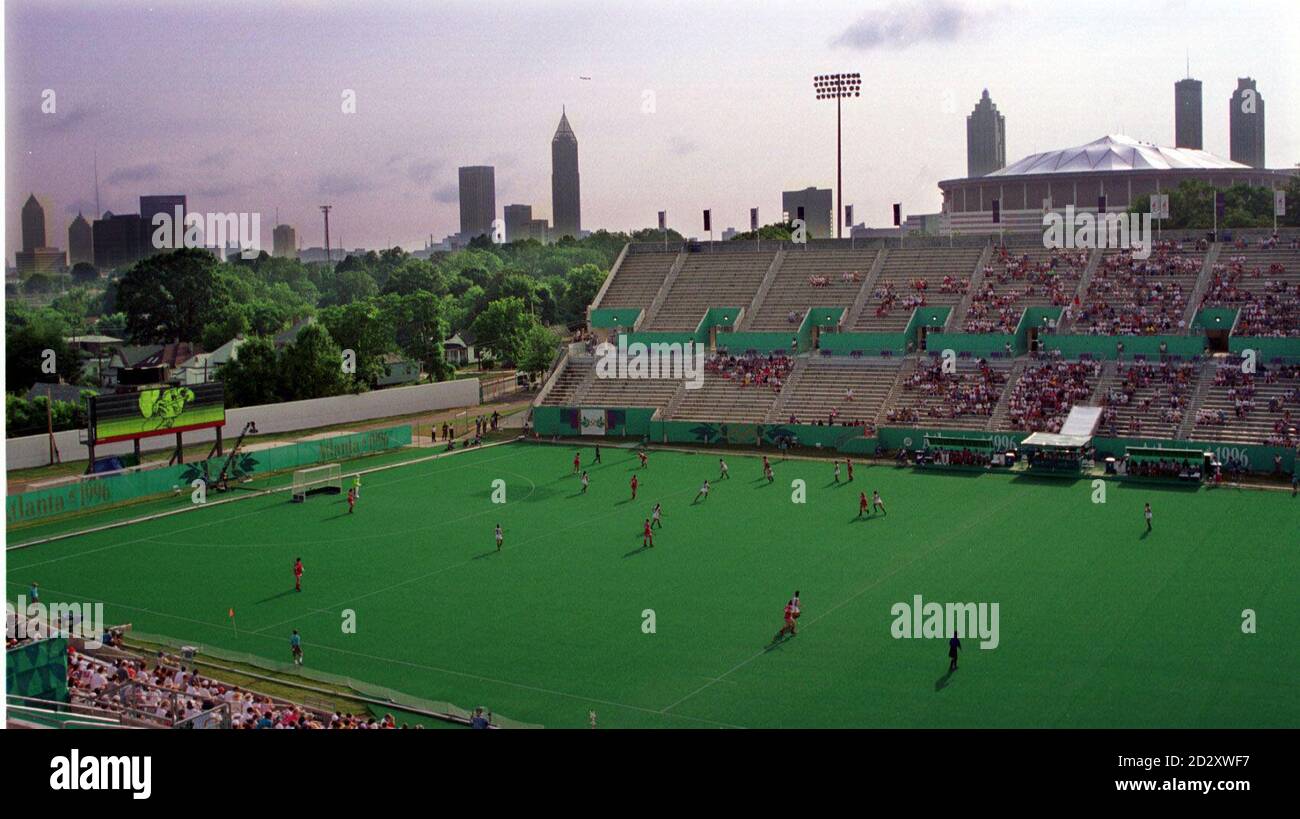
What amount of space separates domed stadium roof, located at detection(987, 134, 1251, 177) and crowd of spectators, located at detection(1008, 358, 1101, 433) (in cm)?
5801

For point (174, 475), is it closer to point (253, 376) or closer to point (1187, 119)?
point (253, 376)

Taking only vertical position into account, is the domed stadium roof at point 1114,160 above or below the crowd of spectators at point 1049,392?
above

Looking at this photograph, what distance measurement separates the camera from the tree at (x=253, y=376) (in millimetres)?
70062

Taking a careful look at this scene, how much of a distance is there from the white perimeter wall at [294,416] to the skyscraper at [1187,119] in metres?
83.8

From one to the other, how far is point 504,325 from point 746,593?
67642 millimetres

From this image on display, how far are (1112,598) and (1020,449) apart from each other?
22.2 metres

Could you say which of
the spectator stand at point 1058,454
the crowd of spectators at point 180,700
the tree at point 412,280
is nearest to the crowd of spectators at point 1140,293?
the spectator stand at point 1058,454

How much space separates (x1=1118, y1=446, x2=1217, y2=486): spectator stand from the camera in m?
46.5

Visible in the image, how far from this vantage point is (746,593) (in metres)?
32.4

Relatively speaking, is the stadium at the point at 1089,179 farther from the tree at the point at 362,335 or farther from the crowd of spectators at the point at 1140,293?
the tree at the point at 362,335

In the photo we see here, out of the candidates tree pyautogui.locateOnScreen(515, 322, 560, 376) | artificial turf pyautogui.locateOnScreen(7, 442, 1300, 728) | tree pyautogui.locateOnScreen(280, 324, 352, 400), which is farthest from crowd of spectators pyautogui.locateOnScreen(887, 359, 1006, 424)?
tree pyautogui.locateOnScreen(280, 324, 352, 400)

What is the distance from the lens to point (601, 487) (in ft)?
162
